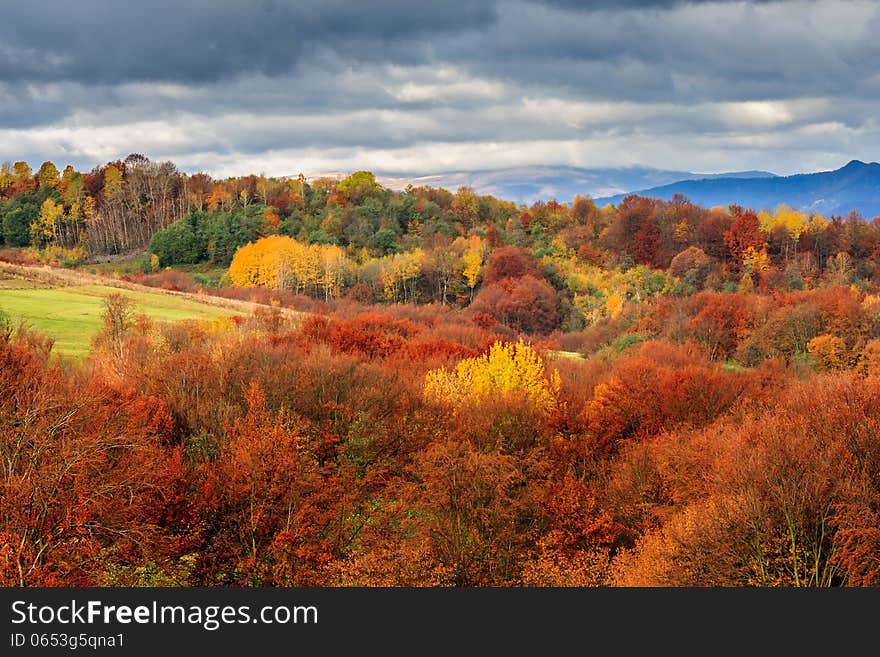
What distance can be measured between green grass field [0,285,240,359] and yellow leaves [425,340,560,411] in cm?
2925

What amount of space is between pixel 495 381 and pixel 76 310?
43.1 meters

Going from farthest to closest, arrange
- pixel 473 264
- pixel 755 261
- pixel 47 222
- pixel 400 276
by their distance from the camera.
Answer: pixel 47 222 < pixel 755 261 < pixel 473 264 < pixel 400 276

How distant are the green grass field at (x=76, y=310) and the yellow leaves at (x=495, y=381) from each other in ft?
96.0

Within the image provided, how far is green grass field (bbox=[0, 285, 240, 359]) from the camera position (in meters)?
69.0

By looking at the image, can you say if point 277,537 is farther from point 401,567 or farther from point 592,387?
point 592,387

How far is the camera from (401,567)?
33500 millimetres

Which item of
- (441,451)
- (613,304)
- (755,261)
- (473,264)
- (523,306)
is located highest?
(473,264)

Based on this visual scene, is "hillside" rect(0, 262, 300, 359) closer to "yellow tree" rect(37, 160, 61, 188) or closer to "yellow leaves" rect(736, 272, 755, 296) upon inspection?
"yellow leaves" rect(736, 272, 755, 296)

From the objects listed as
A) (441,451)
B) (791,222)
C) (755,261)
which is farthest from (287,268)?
(441,451)

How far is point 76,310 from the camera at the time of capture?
256ft

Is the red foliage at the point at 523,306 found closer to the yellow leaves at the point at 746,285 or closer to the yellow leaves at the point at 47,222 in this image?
the yellow leaves at the point at 746,285

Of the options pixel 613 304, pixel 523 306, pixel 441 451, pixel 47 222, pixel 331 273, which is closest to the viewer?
pixel 441 451

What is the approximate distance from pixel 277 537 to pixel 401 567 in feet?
20.1

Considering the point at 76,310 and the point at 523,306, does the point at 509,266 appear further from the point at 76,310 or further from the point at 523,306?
the point at 76,310
